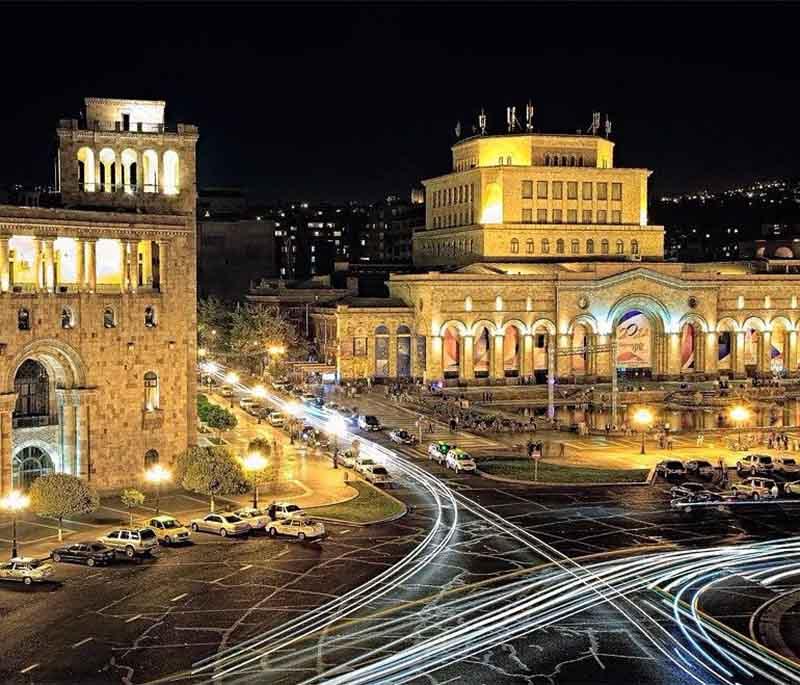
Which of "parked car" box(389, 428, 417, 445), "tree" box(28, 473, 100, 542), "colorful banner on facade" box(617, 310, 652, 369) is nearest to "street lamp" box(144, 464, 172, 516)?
"tree" box(28, 473, 100, 542)

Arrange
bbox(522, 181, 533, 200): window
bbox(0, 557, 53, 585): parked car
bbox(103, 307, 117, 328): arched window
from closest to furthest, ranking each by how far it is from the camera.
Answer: bbox(0, 557, 53, 585): parked car < bbox(103, 307, 117, 328): arched window < bbox(522, 181, 533, 200): window

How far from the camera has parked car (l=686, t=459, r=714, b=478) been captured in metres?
70.8

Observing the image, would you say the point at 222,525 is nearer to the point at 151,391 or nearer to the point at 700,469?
the point at 151,391

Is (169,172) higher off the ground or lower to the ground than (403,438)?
higher

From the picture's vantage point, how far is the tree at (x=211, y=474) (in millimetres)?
61781

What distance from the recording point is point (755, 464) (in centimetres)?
7244

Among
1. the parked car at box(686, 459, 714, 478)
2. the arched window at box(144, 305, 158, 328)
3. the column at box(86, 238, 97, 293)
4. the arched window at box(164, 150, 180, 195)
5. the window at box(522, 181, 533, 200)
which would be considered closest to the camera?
the column at box(86, 238, 97, 293)

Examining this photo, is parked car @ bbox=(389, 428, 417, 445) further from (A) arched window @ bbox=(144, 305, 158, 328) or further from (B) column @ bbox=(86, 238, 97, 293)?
(B) column @ bbox=(86, 238, 97, 293)

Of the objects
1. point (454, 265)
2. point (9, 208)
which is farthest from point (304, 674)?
point (454, 265)

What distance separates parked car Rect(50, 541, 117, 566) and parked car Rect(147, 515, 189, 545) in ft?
10.3

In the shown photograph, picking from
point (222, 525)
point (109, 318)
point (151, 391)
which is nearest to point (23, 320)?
point (109, 318)

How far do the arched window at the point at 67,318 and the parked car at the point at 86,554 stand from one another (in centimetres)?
1463

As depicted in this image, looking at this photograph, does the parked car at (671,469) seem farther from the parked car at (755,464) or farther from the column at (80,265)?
the column at (80,265)

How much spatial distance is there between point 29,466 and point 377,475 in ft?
58.5
